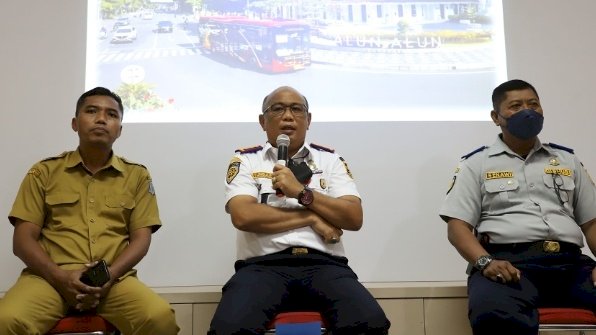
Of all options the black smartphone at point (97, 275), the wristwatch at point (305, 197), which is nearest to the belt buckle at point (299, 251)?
the wristwatch at point (305, 197)

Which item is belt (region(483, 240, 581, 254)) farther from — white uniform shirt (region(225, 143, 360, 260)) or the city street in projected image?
the city street in projected image

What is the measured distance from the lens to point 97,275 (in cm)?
212

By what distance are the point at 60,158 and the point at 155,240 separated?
716mm

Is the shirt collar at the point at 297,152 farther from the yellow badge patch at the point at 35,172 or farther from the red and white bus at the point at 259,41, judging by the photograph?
the yellow badge patch at the point at 35,172

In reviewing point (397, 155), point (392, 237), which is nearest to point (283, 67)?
point (397, 155)

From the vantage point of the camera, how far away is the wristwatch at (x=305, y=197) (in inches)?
87.6

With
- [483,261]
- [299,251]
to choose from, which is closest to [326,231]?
[299,251]

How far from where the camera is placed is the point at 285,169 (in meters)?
2.22

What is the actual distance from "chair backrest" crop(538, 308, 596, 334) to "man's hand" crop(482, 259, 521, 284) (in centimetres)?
15

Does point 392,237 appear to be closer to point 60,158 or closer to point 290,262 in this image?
point 290,262

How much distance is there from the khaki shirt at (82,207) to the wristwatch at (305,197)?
655mm

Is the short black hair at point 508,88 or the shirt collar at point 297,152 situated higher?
the short black hair at point 508,88

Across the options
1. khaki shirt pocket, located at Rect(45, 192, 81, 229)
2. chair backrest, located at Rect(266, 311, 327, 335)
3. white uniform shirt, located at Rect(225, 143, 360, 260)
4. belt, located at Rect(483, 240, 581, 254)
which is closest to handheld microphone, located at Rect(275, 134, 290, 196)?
white uniform shirt, located at Rect(225, 143, 360, 260)

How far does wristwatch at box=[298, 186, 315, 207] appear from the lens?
223cm
